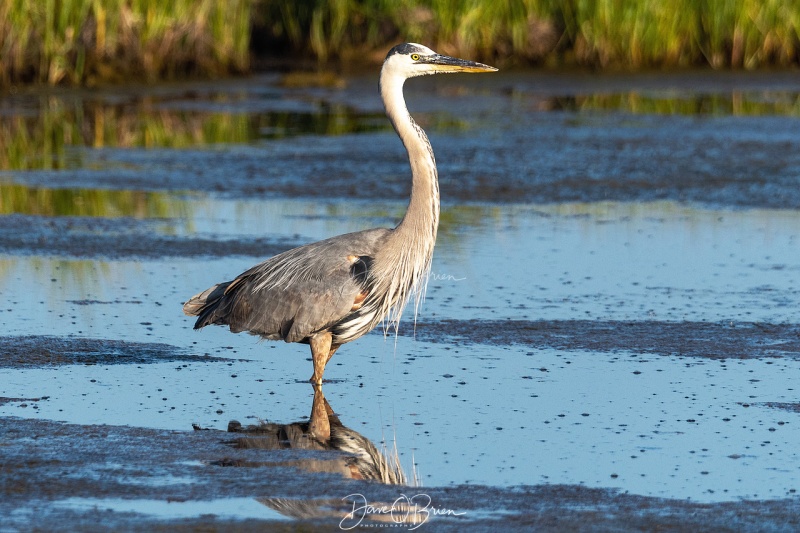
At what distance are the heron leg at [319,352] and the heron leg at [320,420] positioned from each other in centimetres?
8

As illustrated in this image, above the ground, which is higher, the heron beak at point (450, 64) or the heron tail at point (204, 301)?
the heron beak at point (450, 64)

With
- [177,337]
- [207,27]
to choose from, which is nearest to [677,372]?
[177,337]

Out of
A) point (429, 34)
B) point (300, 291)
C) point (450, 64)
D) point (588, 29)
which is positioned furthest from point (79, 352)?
point (588, 29)

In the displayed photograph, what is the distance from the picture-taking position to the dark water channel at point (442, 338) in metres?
5.44

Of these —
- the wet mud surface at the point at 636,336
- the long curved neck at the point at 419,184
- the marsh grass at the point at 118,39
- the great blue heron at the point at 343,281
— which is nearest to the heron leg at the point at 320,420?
the great blue heron at the point at 343,281

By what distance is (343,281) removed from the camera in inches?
274

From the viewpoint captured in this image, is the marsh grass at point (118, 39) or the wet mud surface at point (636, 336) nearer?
the wet mud surface at point (636, 336)

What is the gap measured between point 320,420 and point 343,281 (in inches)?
32.6

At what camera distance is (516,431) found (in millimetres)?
6234

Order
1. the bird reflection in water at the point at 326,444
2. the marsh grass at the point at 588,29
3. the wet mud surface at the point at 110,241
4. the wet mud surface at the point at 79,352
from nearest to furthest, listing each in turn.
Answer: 1. the bird reflection in water at the point at 326,444
2. the wet mud surface at the point at 79,352
3. the wet mud surface at the point at 110,241
4. the marsh grass at the point at 588,29

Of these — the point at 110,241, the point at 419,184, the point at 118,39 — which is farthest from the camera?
the point at 118,39

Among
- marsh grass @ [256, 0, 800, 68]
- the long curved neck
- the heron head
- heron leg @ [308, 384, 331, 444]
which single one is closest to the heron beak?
the heron head

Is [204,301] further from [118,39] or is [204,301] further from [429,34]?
[429,34]

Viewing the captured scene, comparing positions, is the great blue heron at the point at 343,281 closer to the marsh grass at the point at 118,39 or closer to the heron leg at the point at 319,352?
the heron leg at the point at 319,352
